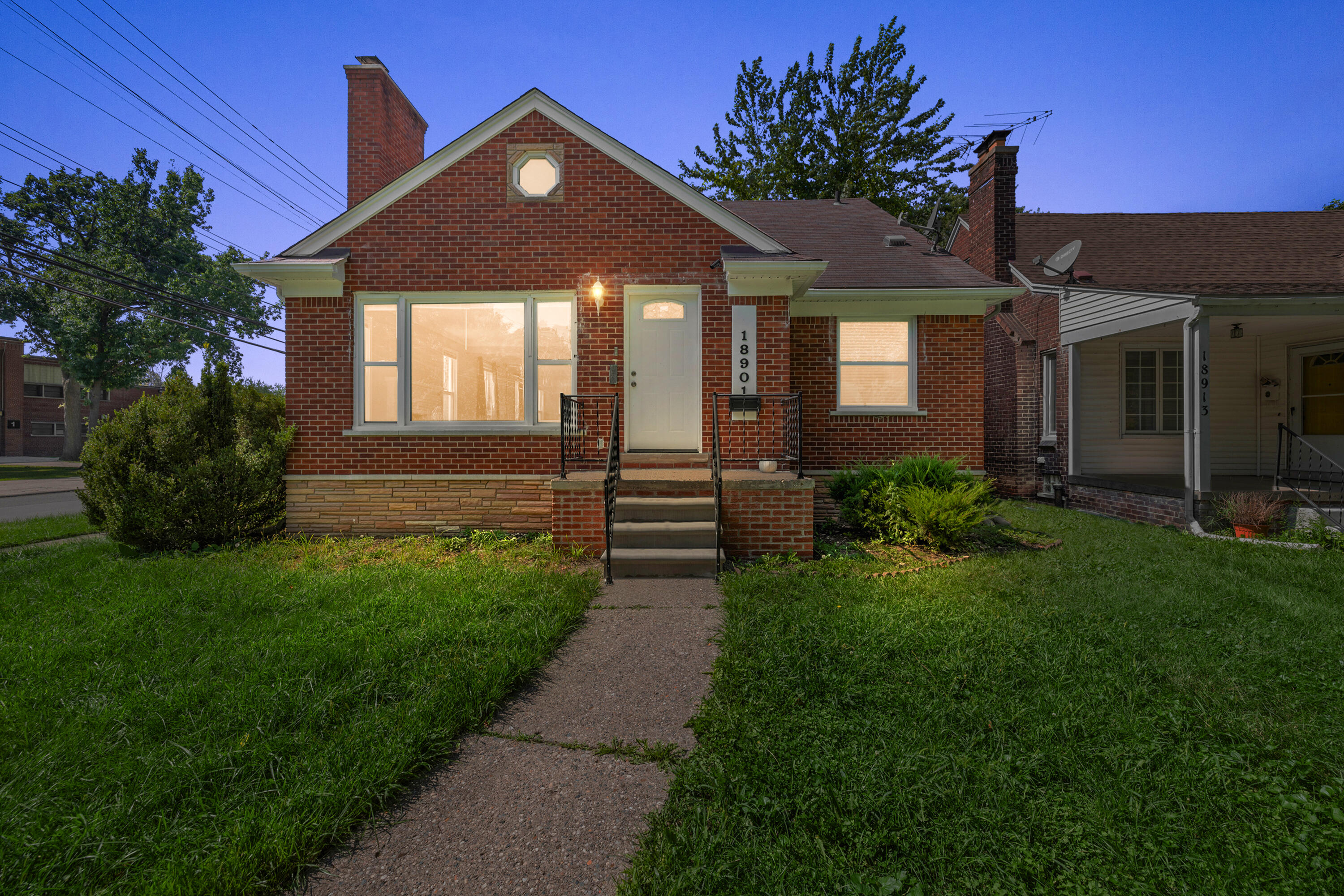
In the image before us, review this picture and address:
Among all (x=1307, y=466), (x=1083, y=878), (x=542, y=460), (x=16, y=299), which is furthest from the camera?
(x=16, y=299)

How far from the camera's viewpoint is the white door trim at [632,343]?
7.91 meters

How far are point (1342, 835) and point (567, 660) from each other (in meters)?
3.63

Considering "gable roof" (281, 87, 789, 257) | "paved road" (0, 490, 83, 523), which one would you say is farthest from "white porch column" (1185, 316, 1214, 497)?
"paved road" (0, 490, 83, 523)

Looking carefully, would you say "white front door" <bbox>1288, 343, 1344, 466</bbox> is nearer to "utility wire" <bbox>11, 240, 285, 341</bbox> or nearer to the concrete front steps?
the concrete front steps

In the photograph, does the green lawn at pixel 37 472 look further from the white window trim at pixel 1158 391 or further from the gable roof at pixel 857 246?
the white window trim at pixel 1158 391

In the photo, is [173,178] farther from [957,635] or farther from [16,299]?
[957,635]

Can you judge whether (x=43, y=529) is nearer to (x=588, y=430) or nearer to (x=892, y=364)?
(x=588, y=430)

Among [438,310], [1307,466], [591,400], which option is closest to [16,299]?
[438,310]

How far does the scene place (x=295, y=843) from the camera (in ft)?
6.86

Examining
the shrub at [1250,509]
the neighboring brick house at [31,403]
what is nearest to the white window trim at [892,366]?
the shrub at [1250,509]

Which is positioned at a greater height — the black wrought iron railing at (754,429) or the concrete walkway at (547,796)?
the black wrought iron railing at (754,429)

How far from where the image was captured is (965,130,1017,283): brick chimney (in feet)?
40.4

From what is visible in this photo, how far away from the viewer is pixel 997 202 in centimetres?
1250

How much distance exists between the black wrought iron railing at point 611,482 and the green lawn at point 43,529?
642 cm
